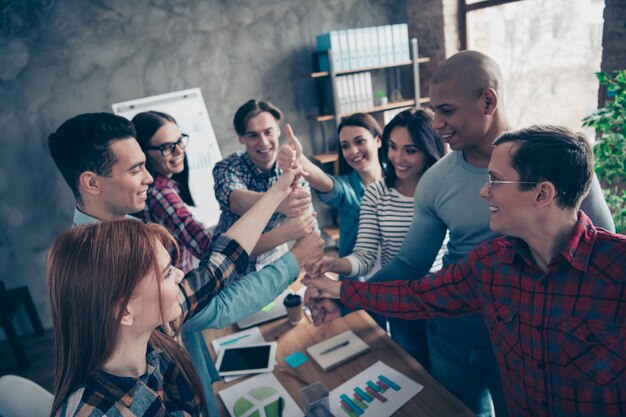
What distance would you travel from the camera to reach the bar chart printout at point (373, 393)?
1.42 metres

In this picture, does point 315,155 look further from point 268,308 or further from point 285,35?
point 268,308

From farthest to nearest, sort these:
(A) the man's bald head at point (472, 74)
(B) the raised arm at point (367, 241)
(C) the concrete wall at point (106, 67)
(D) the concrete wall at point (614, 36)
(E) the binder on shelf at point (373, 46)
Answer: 1. (E) the binder on shelf at point (373, 46)
2. (C) the concrete wall at point (106, 67)
3. (D) the concrete wall at point (614, 36)
4. (B) the raised arm at point (367, 241)
5. (A) the man's bald head at point (472, 74)

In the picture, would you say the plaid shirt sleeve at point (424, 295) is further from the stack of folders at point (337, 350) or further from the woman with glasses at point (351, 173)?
the woman with glasses at point (351, 173)

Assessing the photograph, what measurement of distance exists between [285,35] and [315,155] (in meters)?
1.30

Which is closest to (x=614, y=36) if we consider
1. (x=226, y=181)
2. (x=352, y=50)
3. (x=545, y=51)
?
(x=545, y=51)

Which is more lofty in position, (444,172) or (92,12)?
(92,12)

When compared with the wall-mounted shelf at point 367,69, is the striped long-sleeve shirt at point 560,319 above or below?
below

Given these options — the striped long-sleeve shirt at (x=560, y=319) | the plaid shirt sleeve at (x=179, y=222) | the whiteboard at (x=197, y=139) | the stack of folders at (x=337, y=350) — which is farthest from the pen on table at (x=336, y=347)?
the whiteboard at (x=197, y=139)

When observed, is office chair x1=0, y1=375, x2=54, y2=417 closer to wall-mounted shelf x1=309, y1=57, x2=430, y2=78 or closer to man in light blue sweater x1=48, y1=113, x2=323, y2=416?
man in light blue sweater x1=48, y1=113, x2=323, y2=416

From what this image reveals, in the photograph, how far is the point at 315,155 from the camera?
16.0 feet

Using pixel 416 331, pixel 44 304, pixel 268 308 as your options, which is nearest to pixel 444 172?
pixel 416 331

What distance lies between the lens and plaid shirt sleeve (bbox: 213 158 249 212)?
247cm

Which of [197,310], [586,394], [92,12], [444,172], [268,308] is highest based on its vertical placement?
[92,12]

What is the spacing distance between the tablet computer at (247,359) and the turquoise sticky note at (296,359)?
6 centimetres
